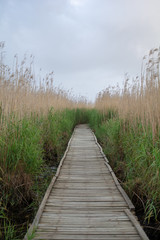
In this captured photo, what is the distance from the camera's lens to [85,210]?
6.73ft

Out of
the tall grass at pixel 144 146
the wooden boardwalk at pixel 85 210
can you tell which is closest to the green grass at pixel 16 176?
the wooden boardwalk at pixel 85 210

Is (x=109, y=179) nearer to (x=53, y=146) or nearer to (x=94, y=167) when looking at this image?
(x=94, y=167)

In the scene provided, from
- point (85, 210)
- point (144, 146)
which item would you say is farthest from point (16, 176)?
point (144, 146)

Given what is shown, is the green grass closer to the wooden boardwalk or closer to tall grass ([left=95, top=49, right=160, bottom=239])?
the wooden boardwalk

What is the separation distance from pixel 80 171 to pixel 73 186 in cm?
65

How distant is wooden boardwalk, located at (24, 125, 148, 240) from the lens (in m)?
1.67

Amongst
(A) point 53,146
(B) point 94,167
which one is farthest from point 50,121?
(B) point 94,167

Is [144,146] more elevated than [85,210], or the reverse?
[144,146]

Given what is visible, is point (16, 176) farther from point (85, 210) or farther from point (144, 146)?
point (144, 146)

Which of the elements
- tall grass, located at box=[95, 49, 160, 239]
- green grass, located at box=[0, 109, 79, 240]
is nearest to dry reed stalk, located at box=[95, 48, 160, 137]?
tall grass, located at box=[95, 49, 160, 239]

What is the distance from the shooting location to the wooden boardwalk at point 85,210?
1.67 meters

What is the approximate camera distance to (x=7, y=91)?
2.71 m

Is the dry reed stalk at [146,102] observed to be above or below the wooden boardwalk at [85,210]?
above

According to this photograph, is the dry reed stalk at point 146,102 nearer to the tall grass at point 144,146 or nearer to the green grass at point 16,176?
the tall grass at point 144,146
